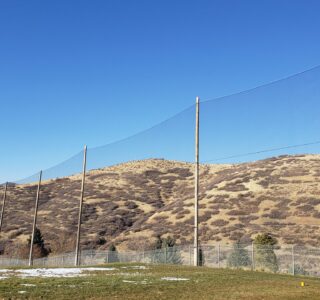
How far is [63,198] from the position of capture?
282ft

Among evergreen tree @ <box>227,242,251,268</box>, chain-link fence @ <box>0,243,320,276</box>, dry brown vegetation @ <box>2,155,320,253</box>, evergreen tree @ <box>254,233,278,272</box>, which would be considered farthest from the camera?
dry brown vegetation @ <box>2,155,320,253</box>

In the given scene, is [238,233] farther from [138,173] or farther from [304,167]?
[138,173]

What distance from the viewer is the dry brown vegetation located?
5428cm

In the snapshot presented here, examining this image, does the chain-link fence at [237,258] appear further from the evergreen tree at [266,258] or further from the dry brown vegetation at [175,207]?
the dry brown vegetation at [175,207]

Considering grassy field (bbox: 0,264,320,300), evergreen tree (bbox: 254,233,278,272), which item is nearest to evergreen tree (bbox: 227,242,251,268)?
evergreen tree (bbox: 254,233,278,272)

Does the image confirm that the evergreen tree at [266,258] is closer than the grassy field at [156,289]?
No

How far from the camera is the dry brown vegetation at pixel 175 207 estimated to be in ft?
178

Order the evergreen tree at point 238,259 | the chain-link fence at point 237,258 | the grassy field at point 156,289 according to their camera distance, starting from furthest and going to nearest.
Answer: the evergreen tree at point 238,259
the chain-link fence at point 237,258
the grassy field at point 156,289

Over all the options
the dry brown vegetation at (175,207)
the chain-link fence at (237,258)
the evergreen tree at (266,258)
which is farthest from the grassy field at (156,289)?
the dry brown vegetation at (175,207)

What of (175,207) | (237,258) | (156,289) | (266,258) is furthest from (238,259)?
(175,207)

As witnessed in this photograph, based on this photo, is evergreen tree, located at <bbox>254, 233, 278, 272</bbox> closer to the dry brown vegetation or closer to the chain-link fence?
the chain-link fence

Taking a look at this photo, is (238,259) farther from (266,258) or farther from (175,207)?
(175,207)

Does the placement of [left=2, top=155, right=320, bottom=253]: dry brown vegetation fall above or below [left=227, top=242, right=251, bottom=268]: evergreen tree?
above

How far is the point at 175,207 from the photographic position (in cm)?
6938
